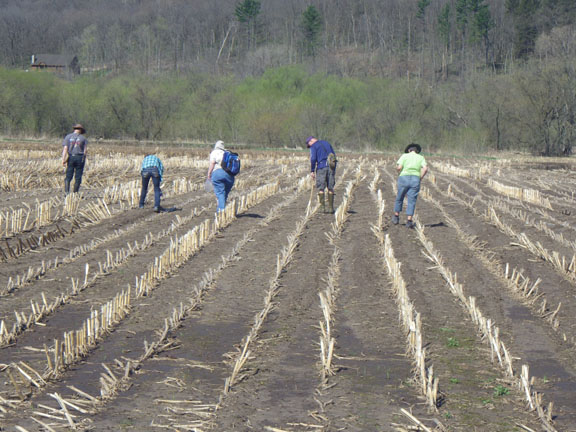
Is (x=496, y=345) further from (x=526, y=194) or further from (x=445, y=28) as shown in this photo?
(x=445, y=28)

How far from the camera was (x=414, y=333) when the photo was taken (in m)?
6.37

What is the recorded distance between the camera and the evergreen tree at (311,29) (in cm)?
10894

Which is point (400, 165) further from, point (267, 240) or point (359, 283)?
point (359, 283)

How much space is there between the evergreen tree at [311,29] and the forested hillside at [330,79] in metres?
0.23

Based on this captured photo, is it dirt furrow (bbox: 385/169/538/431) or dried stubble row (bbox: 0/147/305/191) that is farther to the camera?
dried stubble row (bbox: 0/147/305/191)

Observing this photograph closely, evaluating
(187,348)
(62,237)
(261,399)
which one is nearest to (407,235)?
(62,237)

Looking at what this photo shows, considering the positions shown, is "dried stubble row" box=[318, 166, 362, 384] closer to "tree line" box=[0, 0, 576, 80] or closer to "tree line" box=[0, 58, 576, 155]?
"tree line" box=[0, 58, 576, 155]

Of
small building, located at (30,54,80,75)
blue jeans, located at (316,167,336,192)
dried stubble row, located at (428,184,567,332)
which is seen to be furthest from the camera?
small building, located at (30,54,80,75)

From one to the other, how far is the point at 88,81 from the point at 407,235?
223 ft

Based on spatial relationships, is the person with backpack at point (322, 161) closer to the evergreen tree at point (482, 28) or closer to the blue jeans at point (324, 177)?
the blue jeans at point (324, 177)

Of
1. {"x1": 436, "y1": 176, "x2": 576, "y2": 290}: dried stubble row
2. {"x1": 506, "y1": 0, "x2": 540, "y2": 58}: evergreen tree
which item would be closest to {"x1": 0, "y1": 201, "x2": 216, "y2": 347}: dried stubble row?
{"x1": 436, "y1": 176, "x2": 576, "y2": 290}: dried stubble row

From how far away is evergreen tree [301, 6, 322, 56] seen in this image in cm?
10894

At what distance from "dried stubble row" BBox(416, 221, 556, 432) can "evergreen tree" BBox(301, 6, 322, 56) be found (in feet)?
335

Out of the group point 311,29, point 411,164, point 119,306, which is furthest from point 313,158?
point 311,29
